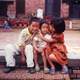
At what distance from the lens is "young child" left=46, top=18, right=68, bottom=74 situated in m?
6.73

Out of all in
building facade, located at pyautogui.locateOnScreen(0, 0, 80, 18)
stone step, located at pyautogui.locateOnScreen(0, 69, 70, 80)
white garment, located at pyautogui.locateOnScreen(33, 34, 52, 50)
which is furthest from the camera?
building facade, located at pyautogui.locateOnScreen(0, 0, 80, 18)

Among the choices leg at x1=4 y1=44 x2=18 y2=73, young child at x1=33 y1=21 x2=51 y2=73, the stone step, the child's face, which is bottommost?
the stone step

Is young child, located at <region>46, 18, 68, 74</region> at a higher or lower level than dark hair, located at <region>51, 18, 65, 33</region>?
lower

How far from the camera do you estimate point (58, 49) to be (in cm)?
679

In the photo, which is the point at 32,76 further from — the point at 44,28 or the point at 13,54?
the point at 44,28

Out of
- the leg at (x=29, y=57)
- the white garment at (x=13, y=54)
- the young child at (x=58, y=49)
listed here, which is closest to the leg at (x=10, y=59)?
the white garment at (x=13, y=54)

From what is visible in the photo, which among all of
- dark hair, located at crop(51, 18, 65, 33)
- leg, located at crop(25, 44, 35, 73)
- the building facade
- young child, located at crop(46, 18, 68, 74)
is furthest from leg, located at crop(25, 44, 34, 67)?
the building facade

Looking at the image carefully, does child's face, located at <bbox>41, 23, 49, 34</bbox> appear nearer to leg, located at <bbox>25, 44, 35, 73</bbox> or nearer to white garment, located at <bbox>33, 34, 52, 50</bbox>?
white garment, located at <bbox>33, 34, 52, 50</bbox>

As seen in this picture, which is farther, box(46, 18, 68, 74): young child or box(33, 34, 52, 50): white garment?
box(33, 34, 52, 50): white garment

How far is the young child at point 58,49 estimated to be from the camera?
22.1 ft

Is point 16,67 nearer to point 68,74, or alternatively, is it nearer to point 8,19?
point 68,74

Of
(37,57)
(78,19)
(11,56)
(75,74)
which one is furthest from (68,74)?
(78,19)

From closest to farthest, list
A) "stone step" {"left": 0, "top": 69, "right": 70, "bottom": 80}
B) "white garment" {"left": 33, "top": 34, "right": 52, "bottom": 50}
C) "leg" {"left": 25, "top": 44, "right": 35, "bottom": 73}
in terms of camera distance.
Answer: "stone step" {"left": 0, "top": 69, "right": 70, "bottom": 80} < "leg" {"left": 25, "top": 44, "right": 35, "bottom": 73} < "white garment" {"left": 33, "top": 34, "right": 52, "bottom": 50}

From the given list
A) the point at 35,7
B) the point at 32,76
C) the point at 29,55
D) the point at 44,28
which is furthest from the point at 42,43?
the point at 35,7
